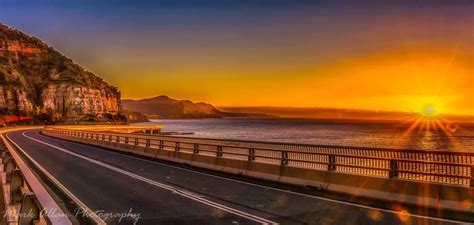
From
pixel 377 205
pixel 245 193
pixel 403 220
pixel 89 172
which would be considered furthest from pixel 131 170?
pixel 403 220

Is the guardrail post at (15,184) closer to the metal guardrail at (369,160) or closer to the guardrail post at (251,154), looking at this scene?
the metal guardrail at (369,160)

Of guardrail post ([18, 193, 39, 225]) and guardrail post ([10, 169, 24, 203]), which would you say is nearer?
guardrail post ([18, 193, 39, 225])

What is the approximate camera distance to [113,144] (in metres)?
41.3

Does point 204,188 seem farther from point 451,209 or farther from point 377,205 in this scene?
point 451,209

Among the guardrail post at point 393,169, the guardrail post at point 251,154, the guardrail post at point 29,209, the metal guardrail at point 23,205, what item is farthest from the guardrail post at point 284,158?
the guardrail post at point 29,209

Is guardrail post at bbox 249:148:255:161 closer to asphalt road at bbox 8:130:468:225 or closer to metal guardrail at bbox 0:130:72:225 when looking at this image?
asphalt road at bbox 8:130:468:225

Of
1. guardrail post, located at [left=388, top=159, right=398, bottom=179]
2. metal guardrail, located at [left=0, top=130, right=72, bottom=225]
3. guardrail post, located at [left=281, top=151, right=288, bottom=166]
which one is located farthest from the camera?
guardrail post, located at [left=281, top=151, right=288, bottom=166]

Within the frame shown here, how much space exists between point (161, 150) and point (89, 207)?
17601mm

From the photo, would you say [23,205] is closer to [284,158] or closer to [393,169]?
[393,169]

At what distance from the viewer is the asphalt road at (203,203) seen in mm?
11023

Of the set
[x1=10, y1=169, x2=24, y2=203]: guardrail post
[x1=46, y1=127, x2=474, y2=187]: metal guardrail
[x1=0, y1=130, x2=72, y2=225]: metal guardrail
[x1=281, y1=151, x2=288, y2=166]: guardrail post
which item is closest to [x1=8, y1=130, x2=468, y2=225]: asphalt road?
[x1=0, y1=130, x2=72, y2=225]: metal guardrail

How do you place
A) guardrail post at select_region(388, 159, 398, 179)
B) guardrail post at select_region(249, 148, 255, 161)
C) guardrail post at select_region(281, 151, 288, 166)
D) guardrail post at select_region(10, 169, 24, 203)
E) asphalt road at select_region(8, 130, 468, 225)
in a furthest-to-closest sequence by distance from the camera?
1. guardrail post at select_region(249, 148, 255, 161)
2. guardrail post at select_region(281, 151, 288, 166)
3. guardrail post at select_region(388, 159, 398, 179)
4. asphalt road at select_region(8, 130, 468, 225)
5. guardrail post at select_region(10, 169, 24, 203)

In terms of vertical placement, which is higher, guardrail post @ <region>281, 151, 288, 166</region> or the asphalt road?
guardrail post @ <region>281, 151, 288, 166</region>

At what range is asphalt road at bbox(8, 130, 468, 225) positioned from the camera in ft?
36.2
